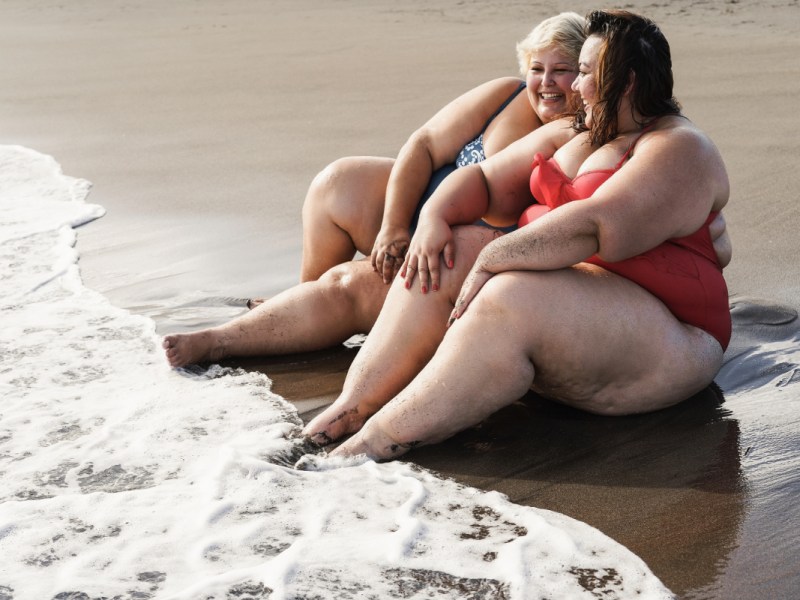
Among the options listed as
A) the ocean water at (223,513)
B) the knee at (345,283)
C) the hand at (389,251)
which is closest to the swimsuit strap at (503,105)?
the hand at (389,251)

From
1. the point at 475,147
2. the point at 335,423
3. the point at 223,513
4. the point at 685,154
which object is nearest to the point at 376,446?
the point at 335,423

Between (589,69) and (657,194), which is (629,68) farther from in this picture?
(657,194)

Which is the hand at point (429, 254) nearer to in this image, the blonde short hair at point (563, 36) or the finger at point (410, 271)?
the finger at point (410, 271)

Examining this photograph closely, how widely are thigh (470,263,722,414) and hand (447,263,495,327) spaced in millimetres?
55

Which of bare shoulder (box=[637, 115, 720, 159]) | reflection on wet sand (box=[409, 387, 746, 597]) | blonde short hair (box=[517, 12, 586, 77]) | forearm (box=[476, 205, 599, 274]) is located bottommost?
reflection on wet sand (box=[409, 387, 746, 597])

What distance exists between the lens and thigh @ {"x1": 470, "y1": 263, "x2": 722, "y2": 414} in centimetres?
275

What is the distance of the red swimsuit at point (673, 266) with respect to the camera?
2.89 meters

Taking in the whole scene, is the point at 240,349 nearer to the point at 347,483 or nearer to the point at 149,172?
the point at 347,483

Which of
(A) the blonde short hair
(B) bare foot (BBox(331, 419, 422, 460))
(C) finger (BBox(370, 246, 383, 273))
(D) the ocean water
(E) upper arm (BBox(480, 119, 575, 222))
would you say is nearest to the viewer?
(D) the ocean water

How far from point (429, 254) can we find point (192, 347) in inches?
38.0

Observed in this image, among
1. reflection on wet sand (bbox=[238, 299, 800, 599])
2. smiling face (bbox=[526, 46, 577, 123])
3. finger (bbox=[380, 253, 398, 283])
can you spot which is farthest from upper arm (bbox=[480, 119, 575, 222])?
reflection on wet sand (bbox=[238, 299, 800, 599])

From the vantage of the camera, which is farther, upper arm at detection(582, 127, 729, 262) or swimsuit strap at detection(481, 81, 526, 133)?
swimsuit strap at detection(481, 81, 526, 133)

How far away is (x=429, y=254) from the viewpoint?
3020 mm

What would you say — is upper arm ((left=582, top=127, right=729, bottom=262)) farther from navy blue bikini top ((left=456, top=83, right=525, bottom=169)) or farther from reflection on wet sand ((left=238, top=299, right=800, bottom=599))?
navy blue bikini top ((left=456, top=83, right=525, bottom=169))
